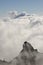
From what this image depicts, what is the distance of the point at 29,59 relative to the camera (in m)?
189

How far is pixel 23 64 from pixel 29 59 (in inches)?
353

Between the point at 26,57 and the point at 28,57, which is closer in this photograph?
the point at 28,57

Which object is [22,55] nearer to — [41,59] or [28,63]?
[28,63]

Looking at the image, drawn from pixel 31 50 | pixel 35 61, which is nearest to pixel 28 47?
pixel 31 50

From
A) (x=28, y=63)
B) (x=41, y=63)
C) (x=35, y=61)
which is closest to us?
(x=41, y=63)

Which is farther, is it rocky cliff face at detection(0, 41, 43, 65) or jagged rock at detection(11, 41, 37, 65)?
jagged rock at detection(11, 41, 37, 65)

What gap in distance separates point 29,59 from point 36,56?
10.2 m

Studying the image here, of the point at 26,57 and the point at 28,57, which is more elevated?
the point at 26,57

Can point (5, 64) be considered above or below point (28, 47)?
below

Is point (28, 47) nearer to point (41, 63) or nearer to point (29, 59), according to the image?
point (29, 59)

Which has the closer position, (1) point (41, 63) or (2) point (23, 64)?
(1) point (41, 63)

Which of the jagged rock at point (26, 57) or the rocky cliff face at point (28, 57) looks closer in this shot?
the rocky cliff face at point (28, 57)

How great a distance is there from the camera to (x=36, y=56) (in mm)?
183750

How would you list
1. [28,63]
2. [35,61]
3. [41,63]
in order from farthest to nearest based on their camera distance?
[28,63]
[35,61]
[41,63]
